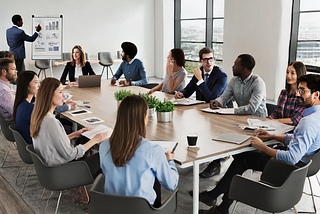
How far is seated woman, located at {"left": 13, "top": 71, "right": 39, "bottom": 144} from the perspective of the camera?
3369 mm

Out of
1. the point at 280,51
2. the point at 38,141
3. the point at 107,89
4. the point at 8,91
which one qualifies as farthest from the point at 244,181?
the point at 280,51

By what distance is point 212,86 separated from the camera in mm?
4609

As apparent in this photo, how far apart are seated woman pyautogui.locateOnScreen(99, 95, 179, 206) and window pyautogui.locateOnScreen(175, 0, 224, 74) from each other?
8264 millimetres

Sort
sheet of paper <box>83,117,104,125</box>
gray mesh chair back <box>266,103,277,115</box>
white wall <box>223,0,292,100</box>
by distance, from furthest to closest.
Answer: white wall <box>223,0,292,100</box> → gray mesh chair back <box>266,103,277,115</box> → sheet of paper <box>83,117,104,125</box>

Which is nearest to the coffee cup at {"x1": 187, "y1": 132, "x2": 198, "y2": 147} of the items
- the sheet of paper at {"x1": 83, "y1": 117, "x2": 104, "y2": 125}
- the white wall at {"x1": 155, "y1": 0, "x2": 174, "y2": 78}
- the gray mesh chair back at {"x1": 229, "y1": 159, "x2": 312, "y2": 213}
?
the gray mesh chair back at {"x1": 229, "y1": 159, "x2": 312, "y2": 213}

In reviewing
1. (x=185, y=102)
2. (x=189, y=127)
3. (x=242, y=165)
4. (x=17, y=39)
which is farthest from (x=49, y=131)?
(x=17, y=39)

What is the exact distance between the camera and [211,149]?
8.73 feet

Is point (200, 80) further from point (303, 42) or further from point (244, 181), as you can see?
point (303, 42)

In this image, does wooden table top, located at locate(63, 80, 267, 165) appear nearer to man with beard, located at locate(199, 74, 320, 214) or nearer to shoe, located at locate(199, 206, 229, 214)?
man with beard, located at locate(199, 74, 320, 214)

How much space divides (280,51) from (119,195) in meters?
6.17

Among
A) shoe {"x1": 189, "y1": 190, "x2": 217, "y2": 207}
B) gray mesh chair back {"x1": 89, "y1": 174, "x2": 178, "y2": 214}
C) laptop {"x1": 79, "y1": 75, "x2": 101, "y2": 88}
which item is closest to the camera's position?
gray mesh chair back {"x1": 89, "y1": 174, "x2": 178, "y2": 214}

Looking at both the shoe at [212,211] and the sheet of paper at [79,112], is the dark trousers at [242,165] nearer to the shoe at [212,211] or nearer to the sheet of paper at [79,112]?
the shoe at [212,211]

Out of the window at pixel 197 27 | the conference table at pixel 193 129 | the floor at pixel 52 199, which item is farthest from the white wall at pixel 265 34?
the floor at pixel 52 199

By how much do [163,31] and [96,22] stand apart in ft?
6.79
